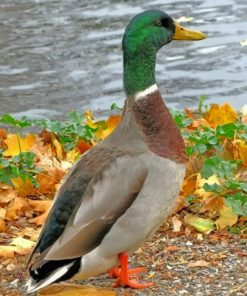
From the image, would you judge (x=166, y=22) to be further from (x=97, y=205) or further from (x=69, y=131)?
(x=69, y=131)

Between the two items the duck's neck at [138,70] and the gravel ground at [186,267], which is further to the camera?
the duck's neck at [138,70]

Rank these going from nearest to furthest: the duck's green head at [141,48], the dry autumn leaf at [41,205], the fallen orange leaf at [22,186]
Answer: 1. the duck's green head at [141,48]
2. the dry autumn leaf at [41,205]
3. the fallen orange leaf at [22,186]

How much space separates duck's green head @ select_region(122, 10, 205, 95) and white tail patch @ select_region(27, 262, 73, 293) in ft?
2.91

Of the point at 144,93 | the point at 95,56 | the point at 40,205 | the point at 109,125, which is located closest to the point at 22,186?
the point at 40,205

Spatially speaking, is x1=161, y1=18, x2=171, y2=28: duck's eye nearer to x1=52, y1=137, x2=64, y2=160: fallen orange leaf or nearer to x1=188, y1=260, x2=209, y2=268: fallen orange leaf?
x1=188, y1=260, x2=209, y2=268: fallen orange leaf

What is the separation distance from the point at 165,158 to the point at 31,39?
6034 mm

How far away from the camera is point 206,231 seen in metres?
4.43

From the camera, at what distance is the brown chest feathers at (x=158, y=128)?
388cm

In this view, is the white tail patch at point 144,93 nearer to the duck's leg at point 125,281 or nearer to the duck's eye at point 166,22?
the duck's eye at point 166,22

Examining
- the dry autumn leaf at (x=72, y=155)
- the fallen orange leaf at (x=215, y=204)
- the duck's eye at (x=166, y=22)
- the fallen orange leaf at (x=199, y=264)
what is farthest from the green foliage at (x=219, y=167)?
the dry autumn leaf at (x=72, y=155)

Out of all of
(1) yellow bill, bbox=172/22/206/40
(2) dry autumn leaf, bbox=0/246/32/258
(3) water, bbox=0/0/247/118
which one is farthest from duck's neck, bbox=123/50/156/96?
(3) water, bbox=0/0/247/118

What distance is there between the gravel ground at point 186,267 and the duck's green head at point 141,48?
2.68 feet

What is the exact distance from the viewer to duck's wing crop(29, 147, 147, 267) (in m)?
3.68

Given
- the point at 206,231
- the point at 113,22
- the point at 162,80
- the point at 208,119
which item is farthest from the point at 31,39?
the point at 206,231
